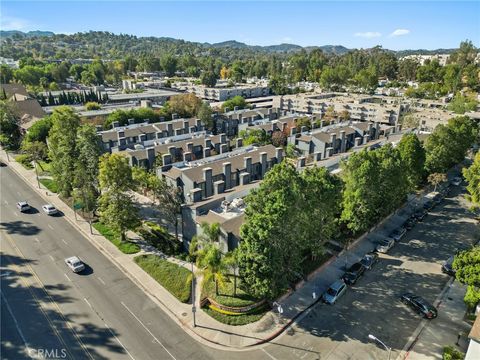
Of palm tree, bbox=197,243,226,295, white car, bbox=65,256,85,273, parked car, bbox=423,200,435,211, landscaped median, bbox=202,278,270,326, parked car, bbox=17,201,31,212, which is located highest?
palm tree, bbox=197,243,226,295

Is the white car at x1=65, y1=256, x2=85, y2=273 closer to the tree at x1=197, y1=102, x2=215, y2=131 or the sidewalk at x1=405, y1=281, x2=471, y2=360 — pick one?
the sidewalk at x1=405, y1=281, x2=471, y2=360

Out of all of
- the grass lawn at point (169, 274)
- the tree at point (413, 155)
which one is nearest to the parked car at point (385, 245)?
the tree at point (413, 155)

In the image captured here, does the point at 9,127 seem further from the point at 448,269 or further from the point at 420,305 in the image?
the point at 448,269

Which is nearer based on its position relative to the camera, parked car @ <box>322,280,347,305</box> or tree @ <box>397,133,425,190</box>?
parked car @ <box>322,280,347,305</box>

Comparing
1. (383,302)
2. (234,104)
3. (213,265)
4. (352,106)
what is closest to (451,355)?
(383,302)

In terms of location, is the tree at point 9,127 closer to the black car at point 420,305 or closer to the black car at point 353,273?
the black car at point 353,273

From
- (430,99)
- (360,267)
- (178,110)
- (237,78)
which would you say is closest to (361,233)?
(360,267)

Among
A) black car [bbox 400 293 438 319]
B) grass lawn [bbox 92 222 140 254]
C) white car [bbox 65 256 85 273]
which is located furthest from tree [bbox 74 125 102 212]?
black car [bbox 400 293 438 319]

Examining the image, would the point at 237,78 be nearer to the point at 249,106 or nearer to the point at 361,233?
the point at 249,106
